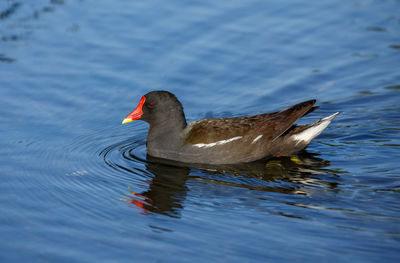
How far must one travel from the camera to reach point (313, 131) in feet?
26.1

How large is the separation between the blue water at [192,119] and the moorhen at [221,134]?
0.74ft

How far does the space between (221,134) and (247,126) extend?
1.16ft

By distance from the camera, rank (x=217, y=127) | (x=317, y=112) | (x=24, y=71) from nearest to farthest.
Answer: (x=217, y=127), (x=317, y=112), (x=24, y=71)

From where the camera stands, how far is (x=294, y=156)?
26.8 ft

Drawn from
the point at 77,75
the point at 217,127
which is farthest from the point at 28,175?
the point at 77,75

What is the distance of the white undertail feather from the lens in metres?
7.91

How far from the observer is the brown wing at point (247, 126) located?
7.86 metres

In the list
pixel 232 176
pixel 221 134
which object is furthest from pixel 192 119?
pixel 232 176

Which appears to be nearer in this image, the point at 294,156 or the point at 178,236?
the point at 178,236

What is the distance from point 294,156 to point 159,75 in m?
A: 2.78

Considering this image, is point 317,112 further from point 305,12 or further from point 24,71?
point 24,71

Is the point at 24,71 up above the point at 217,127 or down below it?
above

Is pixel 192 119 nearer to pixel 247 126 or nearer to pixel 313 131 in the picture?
pixel 247 126

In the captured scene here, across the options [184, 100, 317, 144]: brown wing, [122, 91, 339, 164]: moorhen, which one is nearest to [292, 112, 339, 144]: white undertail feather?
[122, 91, 339, 164]: moorhen
